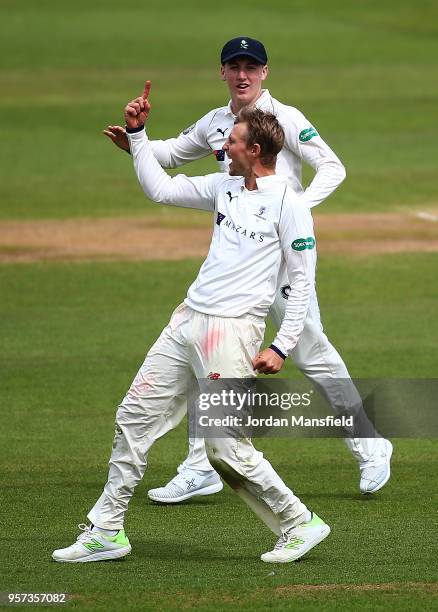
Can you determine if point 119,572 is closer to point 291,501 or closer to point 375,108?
point 291,501

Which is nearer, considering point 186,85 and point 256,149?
point 256,149

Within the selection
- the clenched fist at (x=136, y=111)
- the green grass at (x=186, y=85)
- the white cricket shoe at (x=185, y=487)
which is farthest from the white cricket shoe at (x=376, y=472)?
the green grass at (x=186, y=85)

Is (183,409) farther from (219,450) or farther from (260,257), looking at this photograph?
(260,257)

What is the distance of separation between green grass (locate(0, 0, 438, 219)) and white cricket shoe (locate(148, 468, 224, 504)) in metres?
13.3

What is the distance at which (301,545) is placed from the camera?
771cm

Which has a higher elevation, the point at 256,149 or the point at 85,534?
the point at 256,149

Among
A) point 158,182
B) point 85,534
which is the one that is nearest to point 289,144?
point 158,182

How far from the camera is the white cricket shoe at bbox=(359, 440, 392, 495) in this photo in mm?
9328

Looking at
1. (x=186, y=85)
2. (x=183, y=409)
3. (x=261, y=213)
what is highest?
(x=186, y=85)

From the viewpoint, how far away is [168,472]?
33.4ft

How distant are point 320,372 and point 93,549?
7.44 ft

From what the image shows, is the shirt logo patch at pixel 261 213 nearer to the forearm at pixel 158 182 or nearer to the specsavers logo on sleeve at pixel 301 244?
the specsavers logo on sleeve at pixel 301 244

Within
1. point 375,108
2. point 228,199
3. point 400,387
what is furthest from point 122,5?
point 228,199

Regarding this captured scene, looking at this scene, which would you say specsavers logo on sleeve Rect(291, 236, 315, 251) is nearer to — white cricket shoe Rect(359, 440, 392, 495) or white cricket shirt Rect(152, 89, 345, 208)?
white cricket shirt Rect(152, 89, 345, 208)
